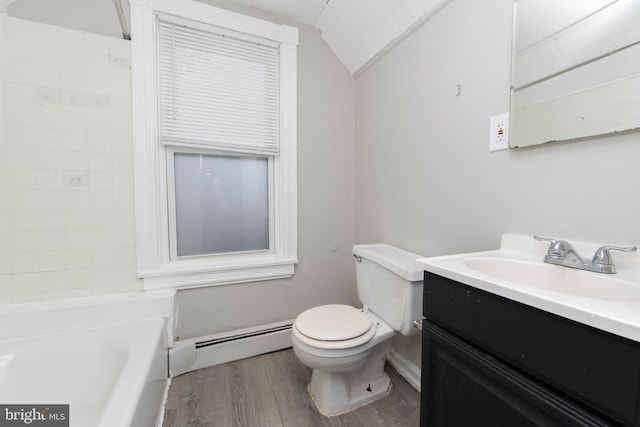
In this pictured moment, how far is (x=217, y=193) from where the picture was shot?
68.6 inches

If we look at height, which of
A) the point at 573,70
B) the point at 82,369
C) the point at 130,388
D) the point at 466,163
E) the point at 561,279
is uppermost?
the point at 573,70

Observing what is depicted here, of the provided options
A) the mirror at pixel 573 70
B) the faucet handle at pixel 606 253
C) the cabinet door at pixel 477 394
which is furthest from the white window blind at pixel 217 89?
the faucet handle at pixel 606 253

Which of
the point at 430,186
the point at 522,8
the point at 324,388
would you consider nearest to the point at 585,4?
the point at 522,8

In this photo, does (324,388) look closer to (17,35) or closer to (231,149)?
(231,149)

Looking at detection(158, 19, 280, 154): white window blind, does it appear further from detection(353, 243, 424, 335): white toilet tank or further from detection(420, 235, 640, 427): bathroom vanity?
detection(420, 235, 640, 427): bathroom vanity

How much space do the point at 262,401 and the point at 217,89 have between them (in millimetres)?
1801

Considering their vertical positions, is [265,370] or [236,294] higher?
[236,294]

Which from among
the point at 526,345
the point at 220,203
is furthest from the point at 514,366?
the point at 220,203

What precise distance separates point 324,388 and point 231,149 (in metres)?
1.46

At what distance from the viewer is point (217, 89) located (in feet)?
5.37

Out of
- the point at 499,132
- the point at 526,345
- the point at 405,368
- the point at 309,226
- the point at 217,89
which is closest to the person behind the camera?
the point at 526,345

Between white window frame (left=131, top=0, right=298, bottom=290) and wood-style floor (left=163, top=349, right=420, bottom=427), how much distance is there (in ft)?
1.78

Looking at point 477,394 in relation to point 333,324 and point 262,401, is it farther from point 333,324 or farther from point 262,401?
point 262,401

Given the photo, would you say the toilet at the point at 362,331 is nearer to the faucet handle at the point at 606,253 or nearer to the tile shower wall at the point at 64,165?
the faucet handle at the point at 606,253
